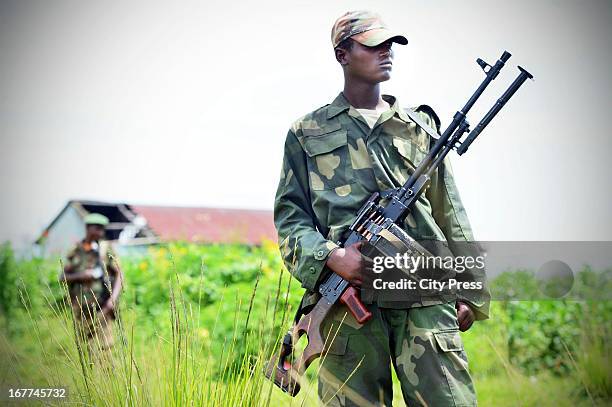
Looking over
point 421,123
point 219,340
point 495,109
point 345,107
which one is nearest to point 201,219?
point 219,340

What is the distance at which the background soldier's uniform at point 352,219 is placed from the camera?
8.33 feet

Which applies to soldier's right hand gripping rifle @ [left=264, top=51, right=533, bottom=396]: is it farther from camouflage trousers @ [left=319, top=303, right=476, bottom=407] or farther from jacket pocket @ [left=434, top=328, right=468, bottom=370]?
jacket pocket @ [left=434, top=328, right=468, bottom=370]

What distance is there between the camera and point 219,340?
18.1 ft

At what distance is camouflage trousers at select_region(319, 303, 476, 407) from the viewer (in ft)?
8.25

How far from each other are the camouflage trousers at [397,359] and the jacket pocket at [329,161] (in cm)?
41

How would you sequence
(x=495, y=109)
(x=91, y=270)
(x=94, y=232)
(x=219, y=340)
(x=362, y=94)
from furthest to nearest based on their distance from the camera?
(x=94, y=232), (x=91, y=270), (x=219, y=340), (x=362, y=94), (x=495, y=109)

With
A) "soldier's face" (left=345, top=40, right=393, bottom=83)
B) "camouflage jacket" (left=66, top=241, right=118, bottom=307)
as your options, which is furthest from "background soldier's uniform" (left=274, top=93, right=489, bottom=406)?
"camouflage jacket" (left=66, top=241, right=118, bottom=307)

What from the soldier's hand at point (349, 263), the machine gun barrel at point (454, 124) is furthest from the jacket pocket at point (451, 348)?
the machine gun barrel at point (454, 124)

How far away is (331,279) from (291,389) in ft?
1.26

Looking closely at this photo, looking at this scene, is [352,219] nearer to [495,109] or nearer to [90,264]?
[495,109]

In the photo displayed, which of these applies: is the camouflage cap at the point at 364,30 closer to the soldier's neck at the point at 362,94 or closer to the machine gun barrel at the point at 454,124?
the soldier's neck at the point at 362,94

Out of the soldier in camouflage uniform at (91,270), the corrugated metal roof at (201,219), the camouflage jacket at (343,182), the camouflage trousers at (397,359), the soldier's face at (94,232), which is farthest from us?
the corrugated metal roof at (201,219)

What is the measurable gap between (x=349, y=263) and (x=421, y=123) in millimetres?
533

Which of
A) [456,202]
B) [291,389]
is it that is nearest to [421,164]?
[456,202]
